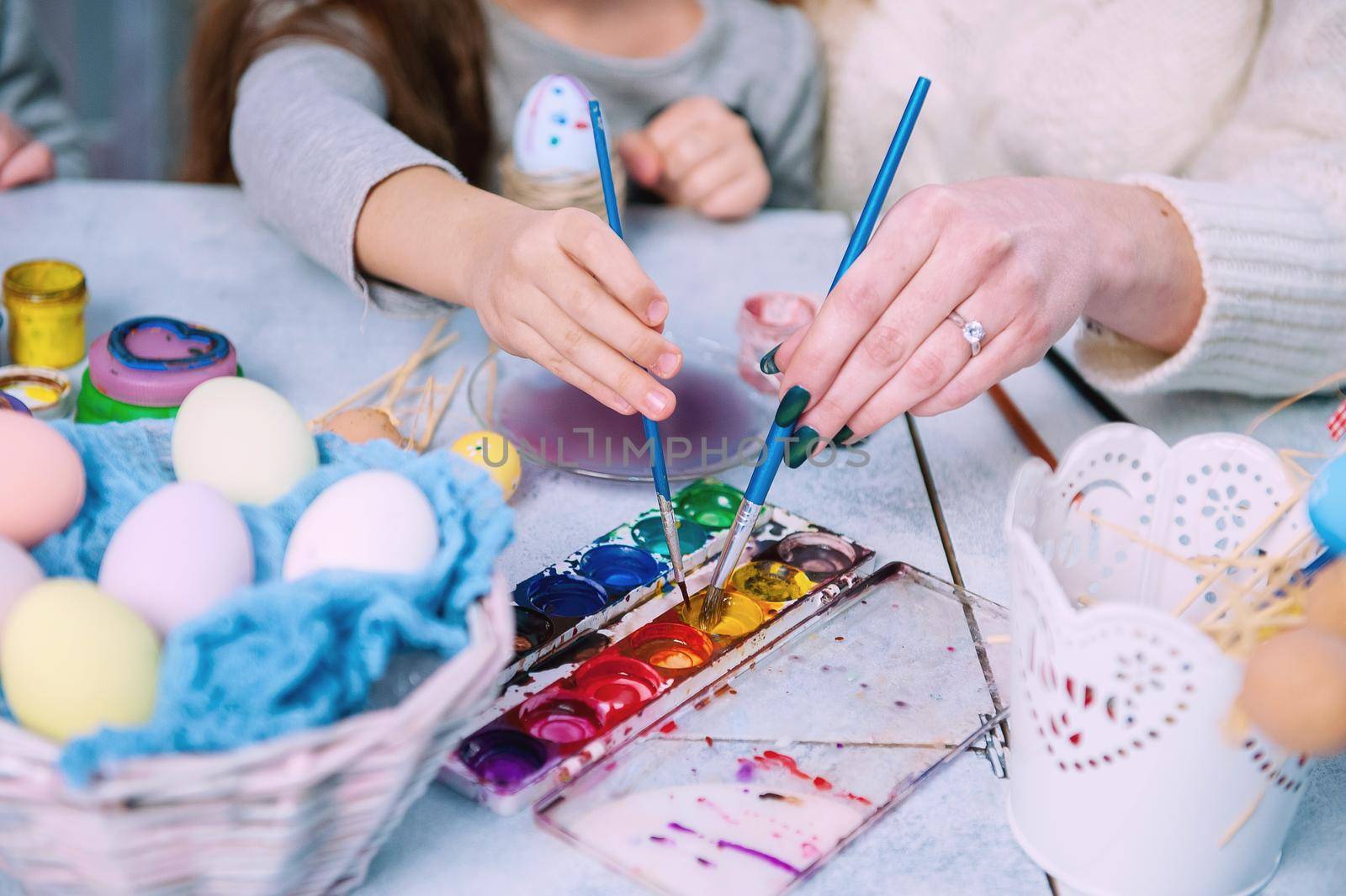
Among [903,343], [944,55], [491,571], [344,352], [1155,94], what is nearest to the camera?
[491,571]

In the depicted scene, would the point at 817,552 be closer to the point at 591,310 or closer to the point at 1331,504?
the point at 591,310

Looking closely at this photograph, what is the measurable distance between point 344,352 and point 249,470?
1.39ft

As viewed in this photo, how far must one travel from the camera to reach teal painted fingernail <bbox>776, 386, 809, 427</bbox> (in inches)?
27.4

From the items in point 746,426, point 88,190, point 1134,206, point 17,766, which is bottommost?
point 88,190

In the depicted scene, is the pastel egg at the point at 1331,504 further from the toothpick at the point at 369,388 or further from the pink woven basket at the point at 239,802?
the toothpick at the point at 369,388

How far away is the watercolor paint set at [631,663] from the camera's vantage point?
1.87ft

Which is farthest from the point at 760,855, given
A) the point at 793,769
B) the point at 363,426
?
the point at 363,426

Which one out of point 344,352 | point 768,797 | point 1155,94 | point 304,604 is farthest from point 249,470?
point 1155,94

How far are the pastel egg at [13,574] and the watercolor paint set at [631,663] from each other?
0.67 ft

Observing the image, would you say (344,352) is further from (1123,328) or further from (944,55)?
(944,55)

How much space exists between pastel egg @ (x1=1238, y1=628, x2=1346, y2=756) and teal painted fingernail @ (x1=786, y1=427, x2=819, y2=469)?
0.32 metres

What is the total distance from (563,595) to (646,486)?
0.50 feet

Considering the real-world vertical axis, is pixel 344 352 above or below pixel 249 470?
below

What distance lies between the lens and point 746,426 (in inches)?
35.4
